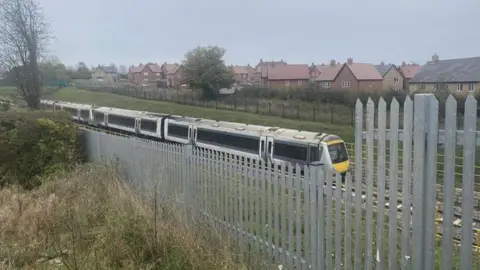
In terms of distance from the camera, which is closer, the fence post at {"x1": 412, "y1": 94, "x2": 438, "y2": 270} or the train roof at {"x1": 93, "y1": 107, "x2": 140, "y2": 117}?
the fence post at {"x1": 412, "y1": 94, "x2": 438, "y2": 270}

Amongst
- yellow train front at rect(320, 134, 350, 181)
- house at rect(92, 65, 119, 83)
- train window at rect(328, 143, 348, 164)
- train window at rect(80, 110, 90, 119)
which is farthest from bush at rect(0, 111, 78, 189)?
house at rect(92, 65, 119, 83)

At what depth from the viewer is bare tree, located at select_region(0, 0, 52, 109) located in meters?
20.5

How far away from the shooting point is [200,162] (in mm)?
5758

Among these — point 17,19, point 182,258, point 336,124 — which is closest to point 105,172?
point 182,258

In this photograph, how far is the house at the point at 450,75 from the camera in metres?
34.7

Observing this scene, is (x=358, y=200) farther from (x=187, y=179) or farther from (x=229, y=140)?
(x=229, y=140)

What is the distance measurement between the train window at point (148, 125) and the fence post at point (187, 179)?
1863cm

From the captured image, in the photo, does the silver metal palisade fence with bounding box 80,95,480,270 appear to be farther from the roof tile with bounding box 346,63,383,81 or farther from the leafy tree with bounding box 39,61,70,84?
the roof tile with bounding box 346,63,383,81

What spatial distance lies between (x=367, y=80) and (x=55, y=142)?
1707 inches

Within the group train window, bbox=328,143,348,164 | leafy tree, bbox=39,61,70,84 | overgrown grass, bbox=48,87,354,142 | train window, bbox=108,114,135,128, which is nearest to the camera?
train window, bbox=328,143,348,164

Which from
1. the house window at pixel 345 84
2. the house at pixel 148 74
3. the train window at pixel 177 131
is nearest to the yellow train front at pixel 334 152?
the train window at pixel 177 131

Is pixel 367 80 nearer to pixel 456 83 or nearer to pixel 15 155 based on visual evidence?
pixel 456 83

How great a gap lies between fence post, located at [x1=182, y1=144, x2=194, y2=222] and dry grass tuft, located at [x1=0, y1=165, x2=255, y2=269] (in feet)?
1.11

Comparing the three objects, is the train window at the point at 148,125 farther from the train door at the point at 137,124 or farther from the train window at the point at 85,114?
the train window at the point at 85,114
